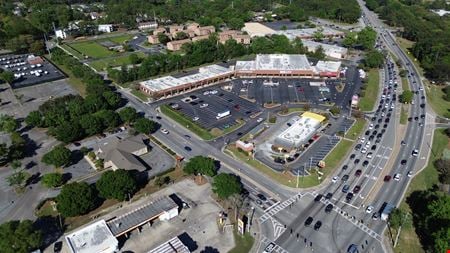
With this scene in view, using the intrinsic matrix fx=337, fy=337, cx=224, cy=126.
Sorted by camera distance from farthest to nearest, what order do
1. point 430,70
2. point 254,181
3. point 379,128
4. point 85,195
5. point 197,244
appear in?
1. point 430,70
2. point 379,128
3. point 254,181
4. point 85,195
5. point 197,244

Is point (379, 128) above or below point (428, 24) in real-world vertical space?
below

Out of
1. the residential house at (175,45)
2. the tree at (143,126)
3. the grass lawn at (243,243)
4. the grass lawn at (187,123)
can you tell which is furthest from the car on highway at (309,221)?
the residential house at (175,45)

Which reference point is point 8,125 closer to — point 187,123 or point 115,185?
point 115,185

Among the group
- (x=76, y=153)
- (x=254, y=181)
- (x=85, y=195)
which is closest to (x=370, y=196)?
(x=254, y=181)

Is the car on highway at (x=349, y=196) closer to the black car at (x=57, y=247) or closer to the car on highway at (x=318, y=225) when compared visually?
the car on highway at (x=318, y=225)

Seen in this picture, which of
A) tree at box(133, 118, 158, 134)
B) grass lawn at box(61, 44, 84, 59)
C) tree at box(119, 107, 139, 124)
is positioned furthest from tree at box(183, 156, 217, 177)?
grass lawn at box(61, 44, 84, 59)

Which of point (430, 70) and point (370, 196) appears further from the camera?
point (430, 70)

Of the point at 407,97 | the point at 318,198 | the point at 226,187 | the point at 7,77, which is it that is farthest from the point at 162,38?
the point at 318,198

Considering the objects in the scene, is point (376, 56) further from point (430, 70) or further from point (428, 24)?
point (428, 24)

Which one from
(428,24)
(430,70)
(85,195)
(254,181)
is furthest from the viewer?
(428,24)
